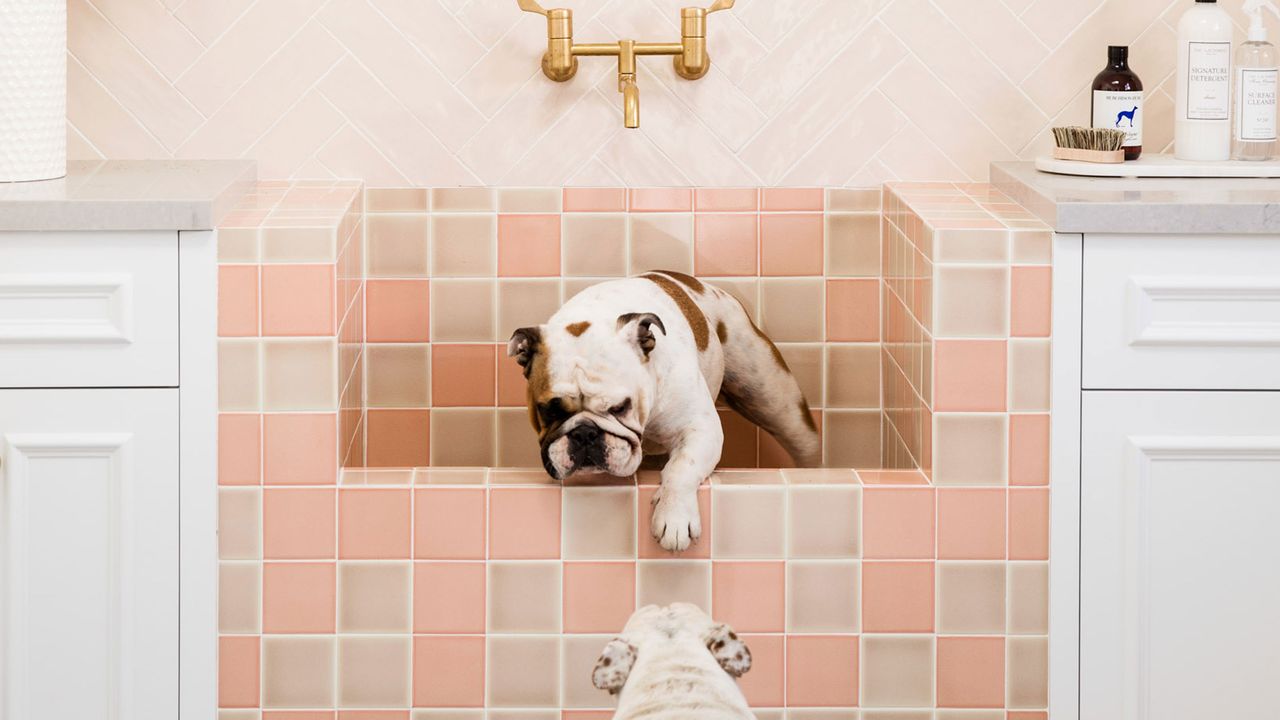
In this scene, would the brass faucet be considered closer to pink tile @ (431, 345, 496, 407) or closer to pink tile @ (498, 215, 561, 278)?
pink tile @ (498, 215, 561, 278)

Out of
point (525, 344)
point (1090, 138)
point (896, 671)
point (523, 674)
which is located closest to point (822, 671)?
point (896, 671)

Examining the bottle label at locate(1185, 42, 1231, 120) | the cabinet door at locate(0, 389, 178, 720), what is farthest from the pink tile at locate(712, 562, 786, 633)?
the bottle label at locate(1185, 42, 1231, 120)

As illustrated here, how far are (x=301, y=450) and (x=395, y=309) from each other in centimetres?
59

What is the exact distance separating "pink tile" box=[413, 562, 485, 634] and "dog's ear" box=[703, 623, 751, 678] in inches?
21.6

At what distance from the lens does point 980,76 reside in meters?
2.63

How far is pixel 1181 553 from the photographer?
2.10m

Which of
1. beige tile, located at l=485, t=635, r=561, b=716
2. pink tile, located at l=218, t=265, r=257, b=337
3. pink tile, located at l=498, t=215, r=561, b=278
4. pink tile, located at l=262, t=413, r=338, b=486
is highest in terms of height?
pink tile, located at l=498, t=215, r=561, b=278

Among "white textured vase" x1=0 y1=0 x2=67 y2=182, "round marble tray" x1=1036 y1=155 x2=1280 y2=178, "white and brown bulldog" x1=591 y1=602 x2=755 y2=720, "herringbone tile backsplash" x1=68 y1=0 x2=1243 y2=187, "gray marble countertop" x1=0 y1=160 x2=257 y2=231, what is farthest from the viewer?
"herringbone tile backsplash" x1=68 y1=0 x2=1243 y2=187

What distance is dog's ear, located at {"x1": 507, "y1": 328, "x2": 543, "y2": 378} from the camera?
2088 millimetres

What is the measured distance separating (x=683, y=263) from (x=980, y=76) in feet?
2.07

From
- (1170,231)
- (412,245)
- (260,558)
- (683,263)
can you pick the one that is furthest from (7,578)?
(1170,231)

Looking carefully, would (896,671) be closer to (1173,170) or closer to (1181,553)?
(1181,553)

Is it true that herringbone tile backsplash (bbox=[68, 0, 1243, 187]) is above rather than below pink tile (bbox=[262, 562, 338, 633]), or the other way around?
above

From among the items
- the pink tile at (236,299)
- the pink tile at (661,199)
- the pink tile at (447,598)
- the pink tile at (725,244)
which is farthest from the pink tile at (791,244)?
the pink tile at (236,299)
